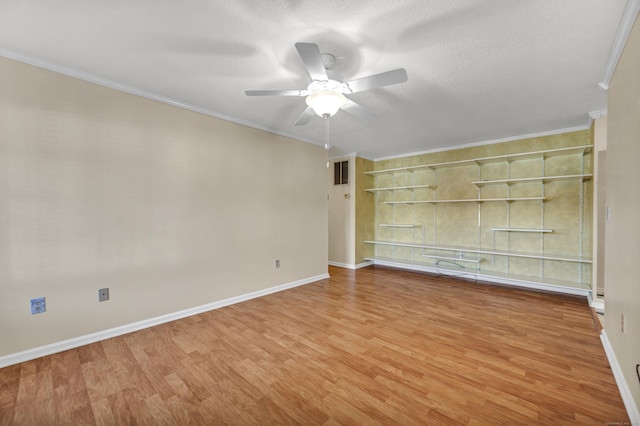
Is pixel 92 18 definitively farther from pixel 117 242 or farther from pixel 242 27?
pixel 117 242

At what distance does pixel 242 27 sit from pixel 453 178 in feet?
14.4

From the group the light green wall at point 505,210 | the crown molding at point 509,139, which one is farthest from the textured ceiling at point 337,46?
the light green wall at point 505,210

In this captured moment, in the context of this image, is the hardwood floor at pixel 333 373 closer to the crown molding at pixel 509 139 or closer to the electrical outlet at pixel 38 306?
the electrical outlet at pixel 38 306

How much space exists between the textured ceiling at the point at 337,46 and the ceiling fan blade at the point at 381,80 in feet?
0.98

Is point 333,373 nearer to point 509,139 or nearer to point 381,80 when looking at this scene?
point 381,80

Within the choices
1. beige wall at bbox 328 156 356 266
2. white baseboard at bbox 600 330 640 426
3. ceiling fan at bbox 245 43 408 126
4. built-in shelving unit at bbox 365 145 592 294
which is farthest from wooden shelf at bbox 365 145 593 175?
ceiling fan at bbox 245 43 408 126

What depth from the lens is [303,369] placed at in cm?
202

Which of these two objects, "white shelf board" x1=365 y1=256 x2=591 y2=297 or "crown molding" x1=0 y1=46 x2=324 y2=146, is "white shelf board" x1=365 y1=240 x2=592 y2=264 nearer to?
"white shelf board" x1=365 y1=256 x2=591 y2=297

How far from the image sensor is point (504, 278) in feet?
13.5

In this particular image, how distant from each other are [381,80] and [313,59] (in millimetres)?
499

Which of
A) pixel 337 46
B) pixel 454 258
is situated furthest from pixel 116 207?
pixel 454 258

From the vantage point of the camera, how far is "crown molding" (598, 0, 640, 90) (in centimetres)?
153

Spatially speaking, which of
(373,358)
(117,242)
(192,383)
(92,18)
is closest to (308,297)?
(373,358)

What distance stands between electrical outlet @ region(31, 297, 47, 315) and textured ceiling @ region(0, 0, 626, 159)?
6.41 feet
